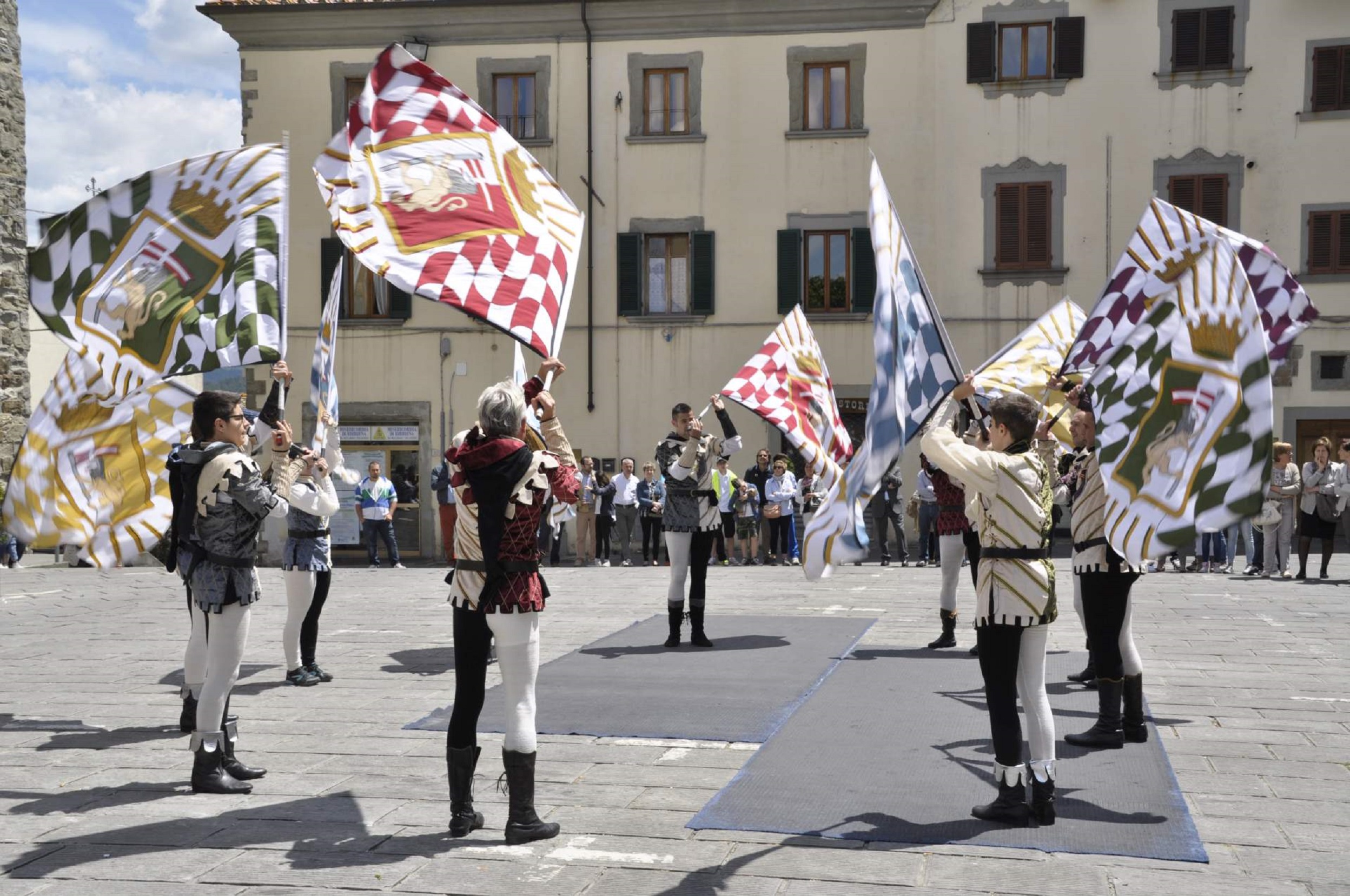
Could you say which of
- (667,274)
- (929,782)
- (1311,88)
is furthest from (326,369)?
(1311,88)

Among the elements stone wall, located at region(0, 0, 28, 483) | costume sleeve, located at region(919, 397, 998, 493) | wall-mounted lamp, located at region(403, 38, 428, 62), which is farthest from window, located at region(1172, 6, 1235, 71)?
costume sleeve, located at region(919, 397, 998, 493)

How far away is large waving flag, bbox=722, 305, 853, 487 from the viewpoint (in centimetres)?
1135

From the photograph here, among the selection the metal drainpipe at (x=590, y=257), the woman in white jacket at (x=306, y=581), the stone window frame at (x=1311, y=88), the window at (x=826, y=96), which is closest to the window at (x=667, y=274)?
the metal drainpipe at (x=590, y=257)

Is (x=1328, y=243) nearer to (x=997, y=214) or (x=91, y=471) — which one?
(x=997, y=214)

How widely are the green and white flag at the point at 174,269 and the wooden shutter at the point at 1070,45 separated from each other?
20.3 m

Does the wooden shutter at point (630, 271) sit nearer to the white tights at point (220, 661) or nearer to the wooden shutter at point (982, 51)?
the wooden shutter at point (982, 51)

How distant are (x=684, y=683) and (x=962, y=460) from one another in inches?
161

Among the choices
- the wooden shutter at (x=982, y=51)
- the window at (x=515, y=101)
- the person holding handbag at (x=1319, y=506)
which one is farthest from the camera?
the window at (x=515, y=101)

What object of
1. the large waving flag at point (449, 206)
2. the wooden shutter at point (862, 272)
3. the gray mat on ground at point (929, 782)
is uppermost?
the wooden shutter at point (862, 272)

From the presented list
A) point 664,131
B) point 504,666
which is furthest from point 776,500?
point 504,666

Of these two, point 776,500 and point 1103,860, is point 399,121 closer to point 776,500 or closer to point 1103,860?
point 1103,860

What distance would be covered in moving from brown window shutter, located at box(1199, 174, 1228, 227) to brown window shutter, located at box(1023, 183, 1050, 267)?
2632mm

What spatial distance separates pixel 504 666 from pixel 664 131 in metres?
21.7

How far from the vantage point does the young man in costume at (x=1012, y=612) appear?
598cm
